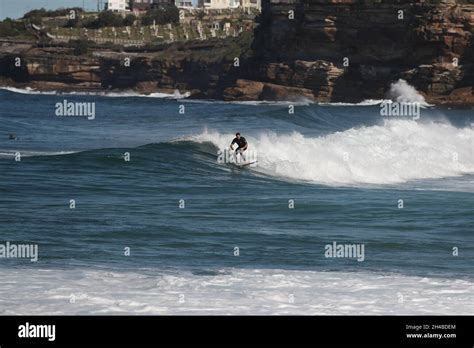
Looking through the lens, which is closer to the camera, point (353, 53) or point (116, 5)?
point (353, 53)

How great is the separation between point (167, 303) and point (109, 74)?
11297 centimetres

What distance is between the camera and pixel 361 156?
104 ft

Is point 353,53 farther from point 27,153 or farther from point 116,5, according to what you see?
point 116,5

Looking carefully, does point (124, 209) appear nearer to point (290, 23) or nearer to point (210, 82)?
point (290, 23)

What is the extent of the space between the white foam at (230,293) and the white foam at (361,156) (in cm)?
1373

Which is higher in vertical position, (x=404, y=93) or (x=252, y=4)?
(x=252, y=4)

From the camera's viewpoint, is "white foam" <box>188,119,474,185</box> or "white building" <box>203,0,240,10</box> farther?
"white building" <box>203,0,240,10</box>

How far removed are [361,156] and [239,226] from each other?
13.7m

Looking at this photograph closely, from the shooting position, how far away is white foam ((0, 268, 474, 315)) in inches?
468

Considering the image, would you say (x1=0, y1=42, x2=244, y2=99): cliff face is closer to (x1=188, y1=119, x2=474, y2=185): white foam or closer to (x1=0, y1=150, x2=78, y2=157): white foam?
(x1=188, y1=119, x2=474, y2=185): white foam

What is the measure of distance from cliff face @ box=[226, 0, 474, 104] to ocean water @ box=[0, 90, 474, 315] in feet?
182

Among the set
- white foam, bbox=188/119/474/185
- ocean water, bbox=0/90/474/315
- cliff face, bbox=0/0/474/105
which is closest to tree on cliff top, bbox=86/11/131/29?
cliff face, bbox=0/0/474/105

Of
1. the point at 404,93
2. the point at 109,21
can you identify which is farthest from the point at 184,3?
the point at 404,93

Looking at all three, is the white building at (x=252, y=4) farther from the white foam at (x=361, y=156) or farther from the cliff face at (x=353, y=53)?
the white foam at (x=361, y=156)
